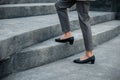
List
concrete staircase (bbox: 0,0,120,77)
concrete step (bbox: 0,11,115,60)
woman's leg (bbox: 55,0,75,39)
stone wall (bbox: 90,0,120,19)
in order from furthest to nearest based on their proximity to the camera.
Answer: stone wall (bbox: 90,0,120,19)
woman's leg (bbox: 55,0,75,39)
concrete staircase (bbox: 0,0,120,77)
concrete step (bbox: 0,11,115,60)

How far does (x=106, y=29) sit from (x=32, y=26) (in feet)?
6.37

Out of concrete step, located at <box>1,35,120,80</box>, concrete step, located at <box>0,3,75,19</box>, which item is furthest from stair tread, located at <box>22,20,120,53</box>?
concrete step, located at <box>0,3,75,19</box>

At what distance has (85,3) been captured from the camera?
3.73 meters

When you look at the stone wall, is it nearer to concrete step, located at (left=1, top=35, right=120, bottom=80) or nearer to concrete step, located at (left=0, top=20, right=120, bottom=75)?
concrete step, located at (left=0, top=20, right=120, bottom=75)

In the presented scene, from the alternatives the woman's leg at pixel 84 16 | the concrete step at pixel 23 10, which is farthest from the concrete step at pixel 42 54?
the concrete step at pixel 23 10

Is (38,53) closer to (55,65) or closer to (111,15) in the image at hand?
(55,65)

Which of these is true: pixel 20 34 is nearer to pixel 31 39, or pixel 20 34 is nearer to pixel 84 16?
pixel 31 39

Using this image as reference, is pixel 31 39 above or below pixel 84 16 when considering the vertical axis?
below

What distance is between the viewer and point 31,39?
3.82 meters

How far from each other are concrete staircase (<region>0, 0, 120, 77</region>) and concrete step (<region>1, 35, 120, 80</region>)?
0.36 ft

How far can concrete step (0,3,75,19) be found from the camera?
4793 mm

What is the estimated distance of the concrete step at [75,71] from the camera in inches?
131

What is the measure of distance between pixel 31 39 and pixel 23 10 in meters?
1.41

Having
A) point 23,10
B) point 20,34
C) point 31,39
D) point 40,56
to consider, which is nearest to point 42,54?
point 40,56
